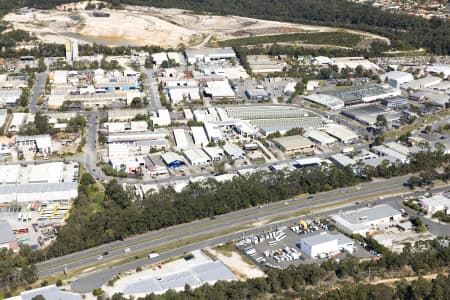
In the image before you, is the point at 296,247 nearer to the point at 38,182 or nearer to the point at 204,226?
the point at 204,226

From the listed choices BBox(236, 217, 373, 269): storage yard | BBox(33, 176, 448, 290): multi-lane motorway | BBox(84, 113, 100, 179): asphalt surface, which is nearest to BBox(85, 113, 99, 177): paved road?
BBox(84, 113, 100, 179): asphalt surface

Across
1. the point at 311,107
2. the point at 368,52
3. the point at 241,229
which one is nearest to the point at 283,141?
the point at 311,107

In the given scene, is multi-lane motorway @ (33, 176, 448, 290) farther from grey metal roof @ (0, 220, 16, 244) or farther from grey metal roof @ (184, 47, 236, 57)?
grey metal roof @ (184, 47, 236, 57)

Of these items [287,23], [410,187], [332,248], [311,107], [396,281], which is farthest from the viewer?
[287,23]

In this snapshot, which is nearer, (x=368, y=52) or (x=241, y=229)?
(x=241, y=229)

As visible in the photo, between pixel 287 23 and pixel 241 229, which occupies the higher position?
pixel 287 23

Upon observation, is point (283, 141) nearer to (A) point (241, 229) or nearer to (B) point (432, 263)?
(A) point (241, 229)
